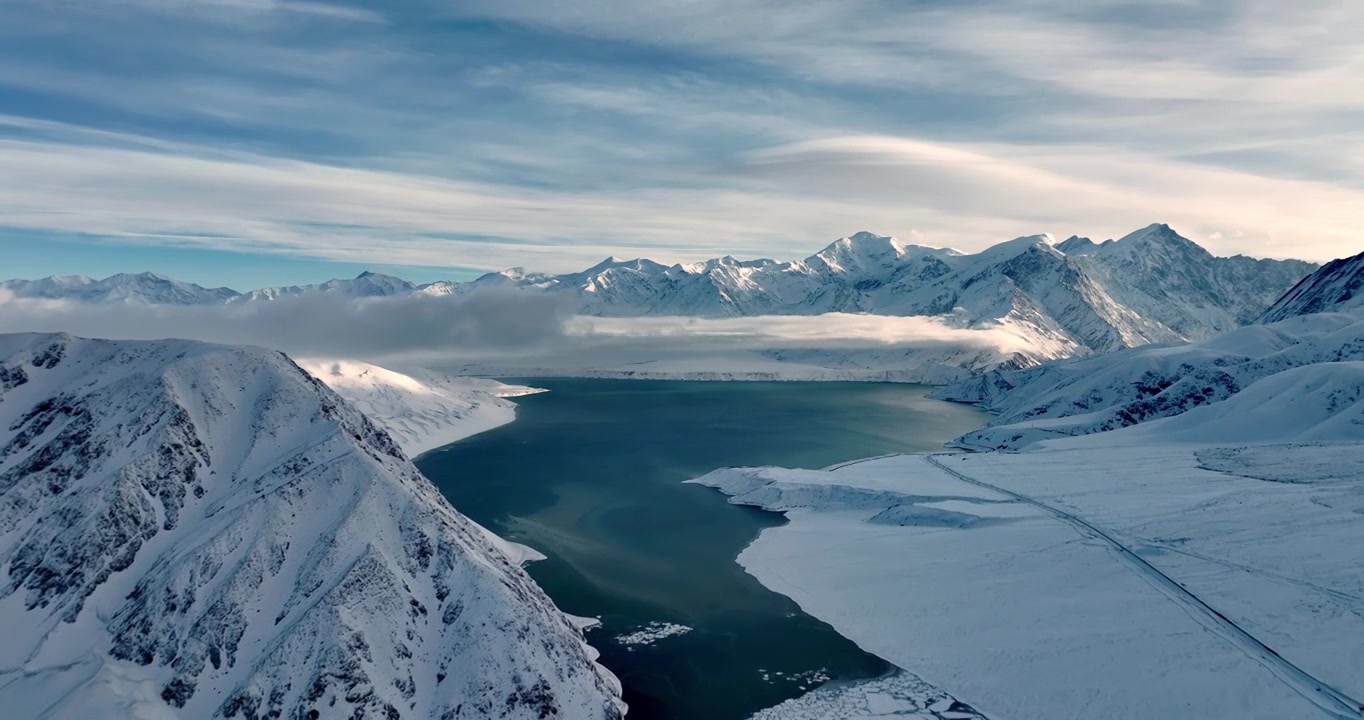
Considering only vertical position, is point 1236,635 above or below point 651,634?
above

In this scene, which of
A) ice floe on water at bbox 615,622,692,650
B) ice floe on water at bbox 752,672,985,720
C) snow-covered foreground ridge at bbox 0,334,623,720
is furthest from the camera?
ice floe on water at bbox 615,622,692,650

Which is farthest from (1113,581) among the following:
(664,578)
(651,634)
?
(664,578)

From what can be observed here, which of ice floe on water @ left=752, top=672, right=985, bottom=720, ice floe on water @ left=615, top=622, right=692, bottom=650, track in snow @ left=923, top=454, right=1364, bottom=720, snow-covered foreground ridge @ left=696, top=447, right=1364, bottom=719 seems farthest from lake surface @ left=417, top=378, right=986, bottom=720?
track in snow @ left=923, top=454, right=1364, bottom=720

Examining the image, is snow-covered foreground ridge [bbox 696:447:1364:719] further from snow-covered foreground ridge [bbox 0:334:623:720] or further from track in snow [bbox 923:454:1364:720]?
snow-covered foreground ridge [bbox 0:334:623:720]

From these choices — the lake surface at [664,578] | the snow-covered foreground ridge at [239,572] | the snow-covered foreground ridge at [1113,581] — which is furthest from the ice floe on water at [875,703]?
the snow-covered foreground ridge at [239,572]

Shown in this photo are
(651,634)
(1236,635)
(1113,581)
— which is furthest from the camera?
(651,634)

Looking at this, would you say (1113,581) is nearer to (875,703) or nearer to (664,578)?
(875,703)

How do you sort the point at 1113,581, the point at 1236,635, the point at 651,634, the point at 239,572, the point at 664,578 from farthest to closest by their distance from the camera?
the point at 664,578 < the point at 651,634 < the point at 1113,581 < the point at 1236,635 < the point at 239,572

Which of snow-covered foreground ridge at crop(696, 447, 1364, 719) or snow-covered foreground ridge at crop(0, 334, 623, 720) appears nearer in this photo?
snow-covered foreground ridge at crop(0, 334, 623, 720)
